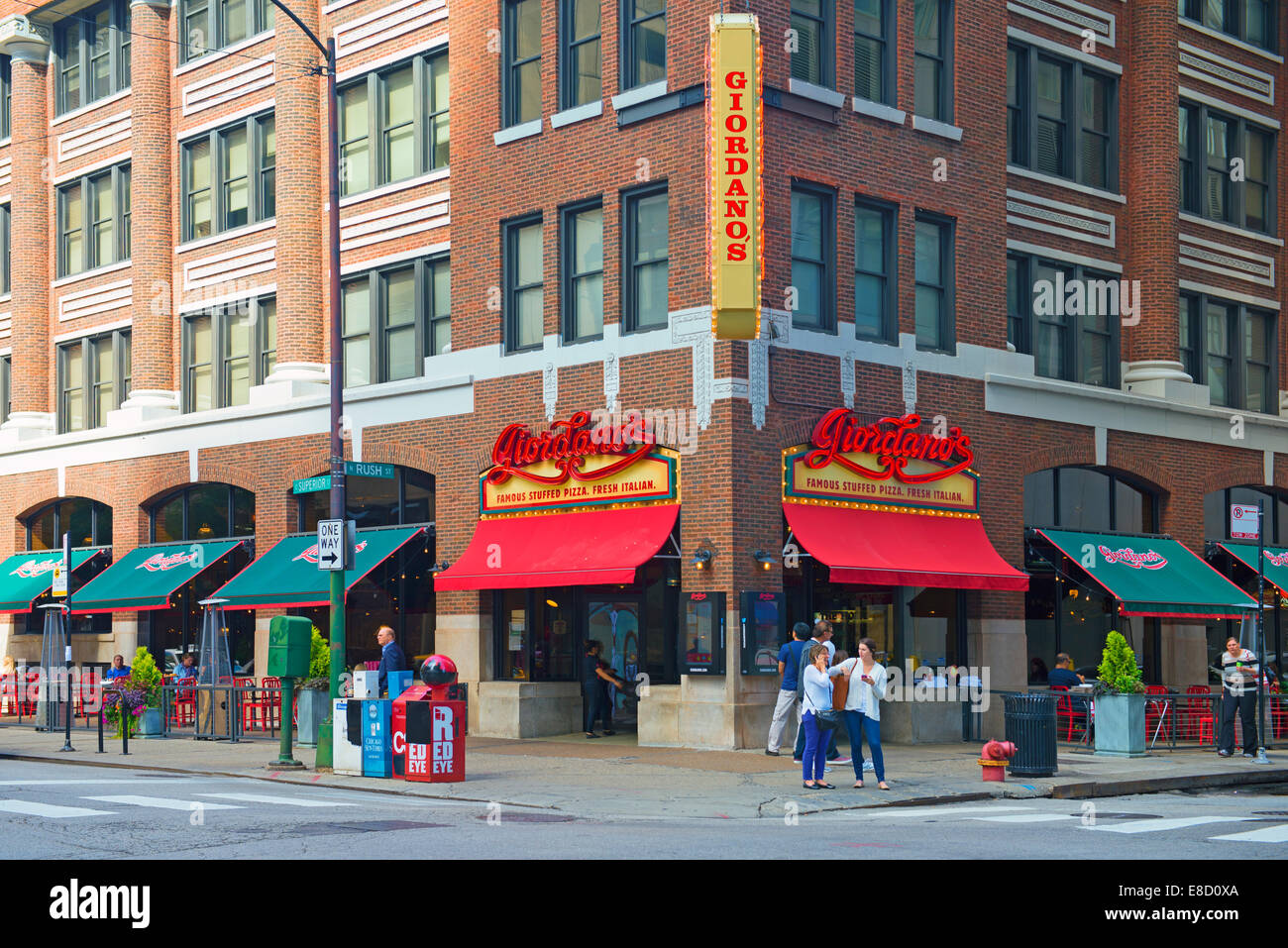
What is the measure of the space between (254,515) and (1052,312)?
626 inches

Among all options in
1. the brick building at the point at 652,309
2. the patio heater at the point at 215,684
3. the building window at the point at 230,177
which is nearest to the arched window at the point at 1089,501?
the brick building at the point at 652,309

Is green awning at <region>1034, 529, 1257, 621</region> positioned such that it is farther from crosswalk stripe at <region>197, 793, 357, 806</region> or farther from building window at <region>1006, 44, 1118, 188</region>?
crosswalk stripe at <region>197, 793, 357, 806</region>

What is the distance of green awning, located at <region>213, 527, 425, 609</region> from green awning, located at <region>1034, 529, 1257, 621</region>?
448 inches

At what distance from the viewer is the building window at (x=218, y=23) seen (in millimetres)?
32562

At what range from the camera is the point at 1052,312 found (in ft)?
95.6

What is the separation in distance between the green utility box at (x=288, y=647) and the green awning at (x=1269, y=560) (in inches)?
738

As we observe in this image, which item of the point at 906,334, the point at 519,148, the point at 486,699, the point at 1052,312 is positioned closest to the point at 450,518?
the point at 486,699

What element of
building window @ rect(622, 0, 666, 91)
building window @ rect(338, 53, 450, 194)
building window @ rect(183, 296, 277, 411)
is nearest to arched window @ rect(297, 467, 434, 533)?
building window @ rect(183, 296, 277, 411)

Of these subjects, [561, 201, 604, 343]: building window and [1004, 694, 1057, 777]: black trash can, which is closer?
[1004, 694, 1057, 777]: black trash can

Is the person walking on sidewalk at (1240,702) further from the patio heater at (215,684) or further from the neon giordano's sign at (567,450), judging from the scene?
the patio heater at (215,684)

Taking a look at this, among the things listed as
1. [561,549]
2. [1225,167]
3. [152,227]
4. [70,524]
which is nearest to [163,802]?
[561,549]

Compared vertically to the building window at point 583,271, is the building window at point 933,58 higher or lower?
higher

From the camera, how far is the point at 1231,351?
107 ft

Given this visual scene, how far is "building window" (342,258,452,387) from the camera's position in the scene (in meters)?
28.7
